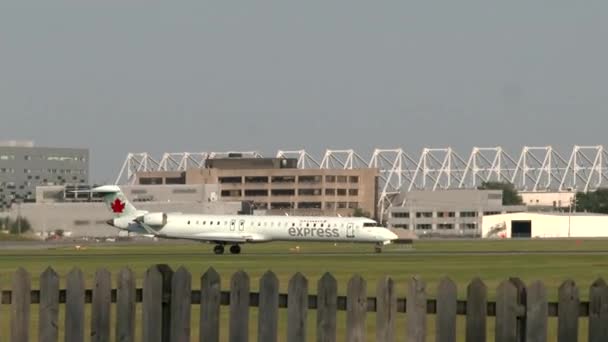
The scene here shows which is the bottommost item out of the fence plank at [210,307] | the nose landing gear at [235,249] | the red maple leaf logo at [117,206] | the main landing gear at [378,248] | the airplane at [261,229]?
the nose landing gear at [235,249]

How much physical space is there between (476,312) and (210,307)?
2.54 metres

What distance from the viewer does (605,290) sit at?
42.2 ft

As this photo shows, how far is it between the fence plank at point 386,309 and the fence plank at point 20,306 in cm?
349

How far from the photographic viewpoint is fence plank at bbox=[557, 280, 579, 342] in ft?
42.5

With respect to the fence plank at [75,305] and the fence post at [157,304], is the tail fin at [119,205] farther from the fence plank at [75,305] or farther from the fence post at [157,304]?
the fence post at [157,304]

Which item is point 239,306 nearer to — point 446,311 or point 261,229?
point 446,311

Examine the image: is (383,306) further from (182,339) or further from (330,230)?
(330,230)

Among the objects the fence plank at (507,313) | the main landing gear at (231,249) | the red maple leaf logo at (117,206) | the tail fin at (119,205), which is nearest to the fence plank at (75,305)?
the fence plank at (507,313)

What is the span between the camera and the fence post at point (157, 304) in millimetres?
14258

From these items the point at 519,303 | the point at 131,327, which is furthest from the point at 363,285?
the point at 131,327

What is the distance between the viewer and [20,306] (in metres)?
14.6

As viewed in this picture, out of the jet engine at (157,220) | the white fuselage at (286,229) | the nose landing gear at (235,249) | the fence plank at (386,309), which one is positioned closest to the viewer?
the fence plank at (386,309)

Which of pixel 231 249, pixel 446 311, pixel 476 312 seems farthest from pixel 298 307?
pixel 231 249

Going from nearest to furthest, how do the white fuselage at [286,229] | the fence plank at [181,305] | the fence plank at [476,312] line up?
the fence plank at [476,312] → the fence plank at [181,305] → the white fuselage at [286,229]
